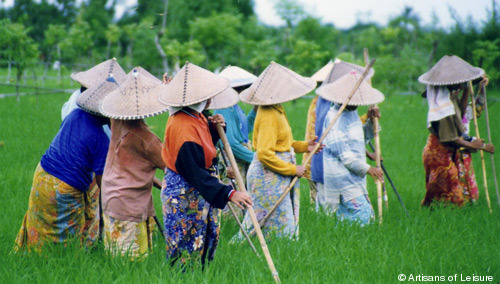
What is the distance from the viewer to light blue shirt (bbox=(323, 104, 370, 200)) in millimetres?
4953

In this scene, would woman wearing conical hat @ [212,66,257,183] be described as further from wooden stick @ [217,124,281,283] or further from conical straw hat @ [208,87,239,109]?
wooden stick @ [217,124,281,283]

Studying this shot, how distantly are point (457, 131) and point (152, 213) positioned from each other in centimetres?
361

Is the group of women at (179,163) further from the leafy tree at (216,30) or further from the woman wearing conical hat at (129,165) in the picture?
the leafy tree at (216,30)

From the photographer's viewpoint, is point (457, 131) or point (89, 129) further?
point (457, 131)

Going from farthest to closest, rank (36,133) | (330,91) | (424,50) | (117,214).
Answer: (424,50) → (36,133) → (330,91) → (117,214)

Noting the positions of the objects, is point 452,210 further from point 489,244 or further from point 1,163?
point 1,163

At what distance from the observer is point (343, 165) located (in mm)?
5047

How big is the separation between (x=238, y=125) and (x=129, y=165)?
6.04ft

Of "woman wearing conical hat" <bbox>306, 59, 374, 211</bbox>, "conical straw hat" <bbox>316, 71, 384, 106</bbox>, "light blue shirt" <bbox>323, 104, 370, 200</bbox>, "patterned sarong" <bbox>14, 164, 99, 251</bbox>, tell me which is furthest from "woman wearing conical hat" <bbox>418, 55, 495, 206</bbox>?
"patterned sarong" <bbox>14, 164, 99, 251</bbox>

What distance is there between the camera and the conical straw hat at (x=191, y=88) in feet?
10.7

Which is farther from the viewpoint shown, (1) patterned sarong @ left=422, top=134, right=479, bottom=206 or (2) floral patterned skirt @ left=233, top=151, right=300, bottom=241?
(1) patterned sarong @ left=422, top=134, right=479, bottom=206

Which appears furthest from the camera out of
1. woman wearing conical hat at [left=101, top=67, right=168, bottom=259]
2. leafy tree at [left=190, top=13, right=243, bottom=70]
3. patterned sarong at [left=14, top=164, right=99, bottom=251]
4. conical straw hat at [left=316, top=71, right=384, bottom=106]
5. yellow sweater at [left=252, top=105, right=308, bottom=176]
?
leafy tree at [left=190, top=13, right=243, bottom=70]

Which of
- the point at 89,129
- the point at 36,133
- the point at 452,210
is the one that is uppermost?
the point at 89,129

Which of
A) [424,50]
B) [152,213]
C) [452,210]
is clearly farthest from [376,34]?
[152,213]
